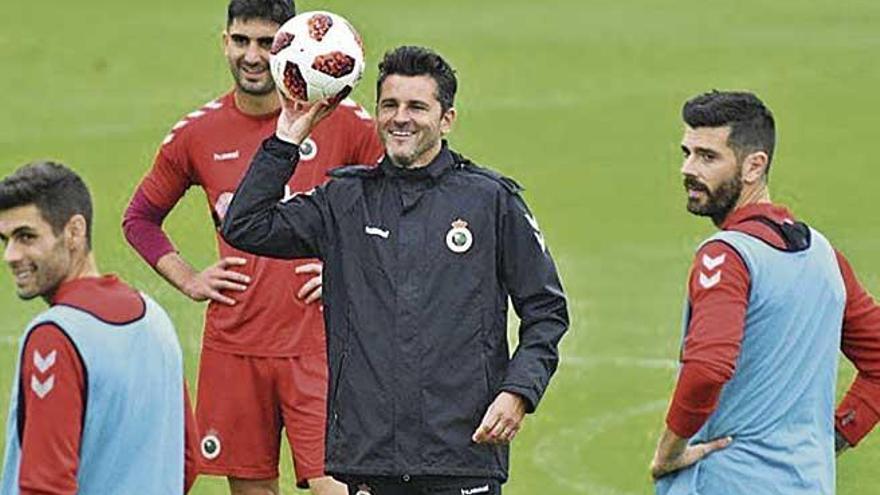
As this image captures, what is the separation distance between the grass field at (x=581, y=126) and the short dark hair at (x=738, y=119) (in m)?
4.18

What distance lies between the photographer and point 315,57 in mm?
8633

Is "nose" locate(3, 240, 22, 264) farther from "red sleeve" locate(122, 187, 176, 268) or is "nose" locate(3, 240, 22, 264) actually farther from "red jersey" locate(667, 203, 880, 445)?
"red sleeve" locate(122, 187, 176, 268)

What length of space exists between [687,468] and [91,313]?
201 centimetres

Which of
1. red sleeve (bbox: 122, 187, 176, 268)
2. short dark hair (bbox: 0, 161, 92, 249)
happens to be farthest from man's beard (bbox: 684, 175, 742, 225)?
red sleeve (bbox: 122, 187, 176, 268)

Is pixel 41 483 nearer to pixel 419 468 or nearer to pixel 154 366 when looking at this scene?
pixel 154 366

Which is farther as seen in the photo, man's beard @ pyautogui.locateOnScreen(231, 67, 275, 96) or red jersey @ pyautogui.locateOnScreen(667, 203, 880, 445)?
man's beard @ pyautogui.locateOnScreen(231, 67, 275, 96)

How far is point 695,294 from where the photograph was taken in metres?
7.30

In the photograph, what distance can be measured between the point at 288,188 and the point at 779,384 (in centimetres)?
286

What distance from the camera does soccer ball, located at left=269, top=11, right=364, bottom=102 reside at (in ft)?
28.1

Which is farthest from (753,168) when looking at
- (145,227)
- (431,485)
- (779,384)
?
(145,227)

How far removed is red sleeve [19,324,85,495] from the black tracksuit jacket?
4.90 feet

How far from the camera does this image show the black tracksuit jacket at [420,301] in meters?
7.88

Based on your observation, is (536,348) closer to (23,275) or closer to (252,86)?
(23,275)

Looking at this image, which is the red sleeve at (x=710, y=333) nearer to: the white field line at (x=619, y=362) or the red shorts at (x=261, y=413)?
the red shorts at (x=261, y=413)
